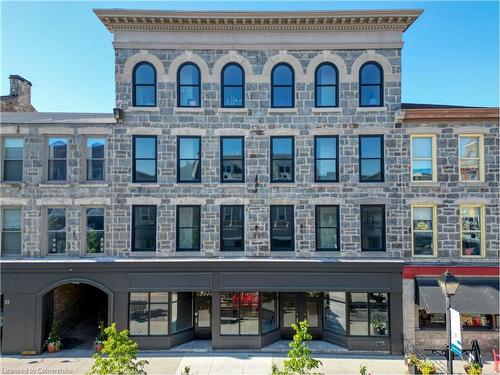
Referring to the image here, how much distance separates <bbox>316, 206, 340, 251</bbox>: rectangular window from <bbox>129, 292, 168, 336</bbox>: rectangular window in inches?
274

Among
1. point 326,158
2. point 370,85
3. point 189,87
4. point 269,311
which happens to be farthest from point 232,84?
point 269,311

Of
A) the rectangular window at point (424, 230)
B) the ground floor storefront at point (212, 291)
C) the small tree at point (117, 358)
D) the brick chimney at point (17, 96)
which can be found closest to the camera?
the small tree at point (117, 358)

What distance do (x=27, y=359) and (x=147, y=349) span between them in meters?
4.56

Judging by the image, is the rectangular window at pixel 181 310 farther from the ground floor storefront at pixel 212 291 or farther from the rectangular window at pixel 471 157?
the rectangular window at pixel 471 157

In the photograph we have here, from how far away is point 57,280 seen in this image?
1349 centimetres

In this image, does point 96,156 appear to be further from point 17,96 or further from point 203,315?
point 203,315

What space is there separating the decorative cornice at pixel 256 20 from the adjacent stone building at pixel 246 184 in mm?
61

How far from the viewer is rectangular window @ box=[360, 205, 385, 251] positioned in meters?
13.7

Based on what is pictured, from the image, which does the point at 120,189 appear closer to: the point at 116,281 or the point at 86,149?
the point at 86,149

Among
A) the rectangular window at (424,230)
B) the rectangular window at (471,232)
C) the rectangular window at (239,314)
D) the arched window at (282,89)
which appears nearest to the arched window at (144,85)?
the arched window at (282,89)

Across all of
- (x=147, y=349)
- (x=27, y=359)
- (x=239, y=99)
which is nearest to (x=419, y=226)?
(x=239, y=99)

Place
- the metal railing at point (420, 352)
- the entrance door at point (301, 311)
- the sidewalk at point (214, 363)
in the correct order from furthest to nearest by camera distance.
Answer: the entrance door at point (301, 311), the metal railing at point (420, 352), the sidewalk at point (214, 363)

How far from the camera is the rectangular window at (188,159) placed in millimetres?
13891

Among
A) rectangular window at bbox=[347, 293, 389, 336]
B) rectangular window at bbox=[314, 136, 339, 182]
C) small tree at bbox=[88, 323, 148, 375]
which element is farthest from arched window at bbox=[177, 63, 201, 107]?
rectangular window at bbox=[347, 293, 389, 336]
